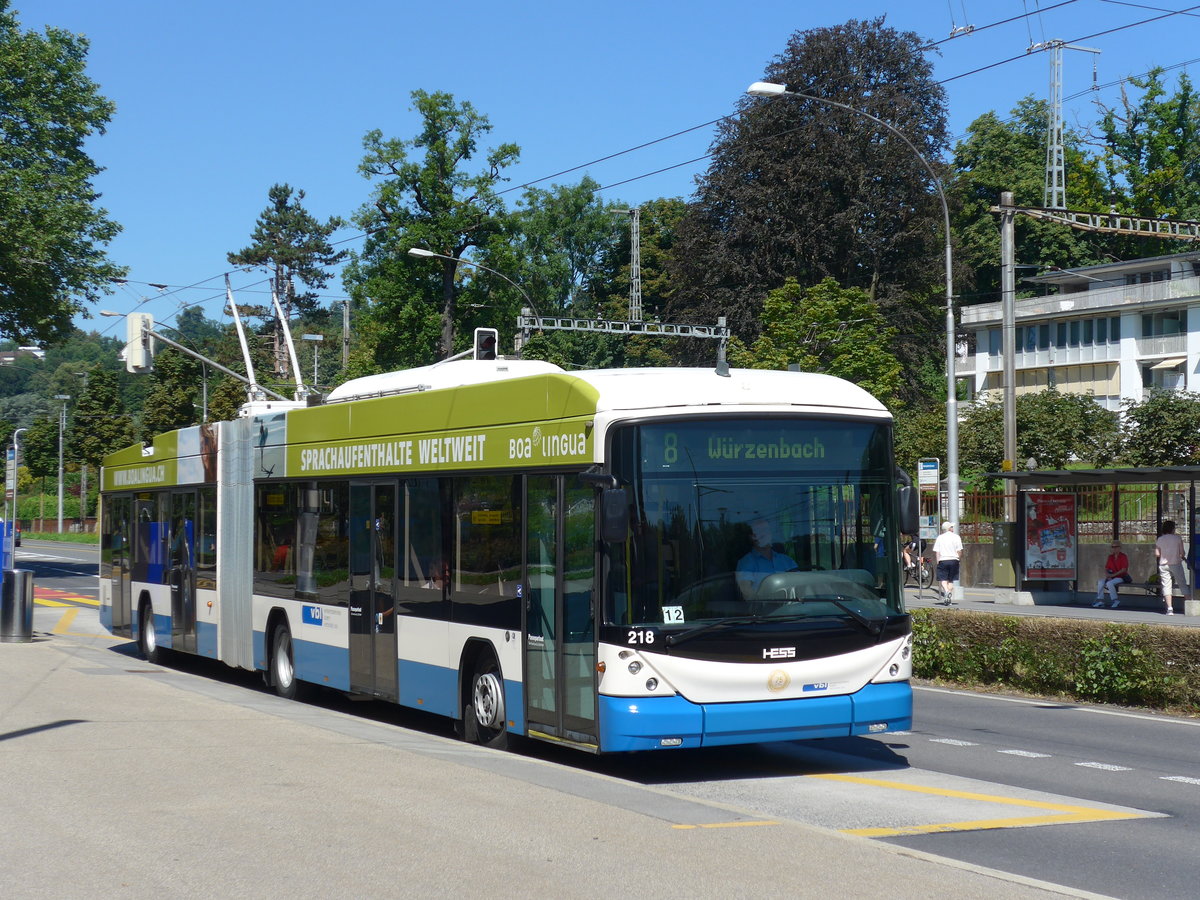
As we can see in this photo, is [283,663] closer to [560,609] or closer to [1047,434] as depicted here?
[560,609]

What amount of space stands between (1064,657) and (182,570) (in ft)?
34.8

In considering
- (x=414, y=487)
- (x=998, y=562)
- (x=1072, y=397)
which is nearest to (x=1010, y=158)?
(x=1072, y=397)

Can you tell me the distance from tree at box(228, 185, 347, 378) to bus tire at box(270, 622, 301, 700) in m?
90.3

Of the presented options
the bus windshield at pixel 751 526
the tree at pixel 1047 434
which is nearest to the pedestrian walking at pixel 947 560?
the tree at pixel 1047 434

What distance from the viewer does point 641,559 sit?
979 centimetres

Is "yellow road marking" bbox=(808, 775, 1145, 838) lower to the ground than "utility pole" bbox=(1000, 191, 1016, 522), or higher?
lower

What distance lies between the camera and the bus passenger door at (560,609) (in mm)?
10133

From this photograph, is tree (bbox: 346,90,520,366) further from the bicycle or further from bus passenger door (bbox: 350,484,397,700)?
bus passenger door (bbox: 350,484,397,700)

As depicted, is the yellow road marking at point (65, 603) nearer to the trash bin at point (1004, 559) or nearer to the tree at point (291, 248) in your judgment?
the trash bin at point (1004, 559)

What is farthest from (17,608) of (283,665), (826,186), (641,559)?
(826,186)

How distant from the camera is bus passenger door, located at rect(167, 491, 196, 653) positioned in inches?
734

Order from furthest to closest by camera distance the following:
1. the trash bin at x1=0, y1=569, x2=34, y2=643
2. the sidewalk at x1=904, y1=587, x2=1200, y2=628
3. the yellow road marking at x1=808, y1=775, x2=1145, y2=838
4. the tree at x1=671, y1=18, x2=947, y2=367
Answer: the tree at x1=671, y1=18, x2=947, y2=367
the sidewalk at x1=904, y1=587, x2=1200, y2=628
the trash bin at x1=0, y1=569, x2=34, y2=643
the yellow road marking at x1=808, y1=775, x2=1145, y2=838

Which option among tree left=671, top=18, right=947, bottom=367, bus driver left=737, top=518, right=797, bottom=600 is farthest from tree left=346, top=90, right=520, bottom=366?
bus driver left=737, top=518, right=797, bottom=600

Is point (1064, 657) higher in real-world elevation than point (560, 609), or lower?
lower
